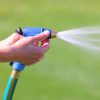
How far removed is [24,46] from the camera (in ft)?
5.18

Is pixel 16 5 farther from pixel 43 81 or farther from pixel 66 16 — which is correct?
pixel 43 81

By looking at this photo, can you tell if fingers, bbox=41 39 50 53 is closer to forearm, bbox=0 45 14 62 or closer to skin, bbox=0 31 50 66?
skin, bbox=0 31 50 66

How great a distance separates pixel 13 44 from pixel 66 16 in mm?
1636

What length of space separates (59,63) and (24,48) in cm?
118

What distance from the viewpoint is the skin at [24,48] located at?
1565 mm


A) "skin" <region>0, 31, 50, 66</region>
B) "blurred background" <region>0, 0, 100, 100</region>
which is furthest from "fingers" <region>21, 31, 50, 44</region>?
"blurred background" <region>0, 0, 100, 100</region>

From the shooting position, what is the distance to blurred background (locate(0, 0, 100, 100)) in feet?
8.38

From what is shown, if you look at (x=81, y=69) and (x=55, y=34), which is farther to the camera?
(x=81, y=69)

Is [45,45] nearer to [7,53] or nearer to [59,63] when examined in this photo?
[7,53]

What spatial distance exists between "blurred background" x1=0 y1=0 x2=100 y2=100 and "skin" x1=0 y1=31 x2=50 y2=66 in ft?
3.08

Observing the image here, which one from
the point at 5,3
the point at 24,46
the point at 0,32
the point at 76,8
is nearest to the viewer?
the point at 24,46

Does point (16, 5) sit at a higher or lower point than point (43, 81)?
higher

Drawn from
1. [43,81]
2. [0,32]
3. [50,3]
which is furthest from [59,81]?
[50,3]

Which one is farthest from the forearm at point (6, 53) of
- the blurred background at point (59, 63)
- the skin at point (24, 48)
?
the blurred background at point (59, 63)
